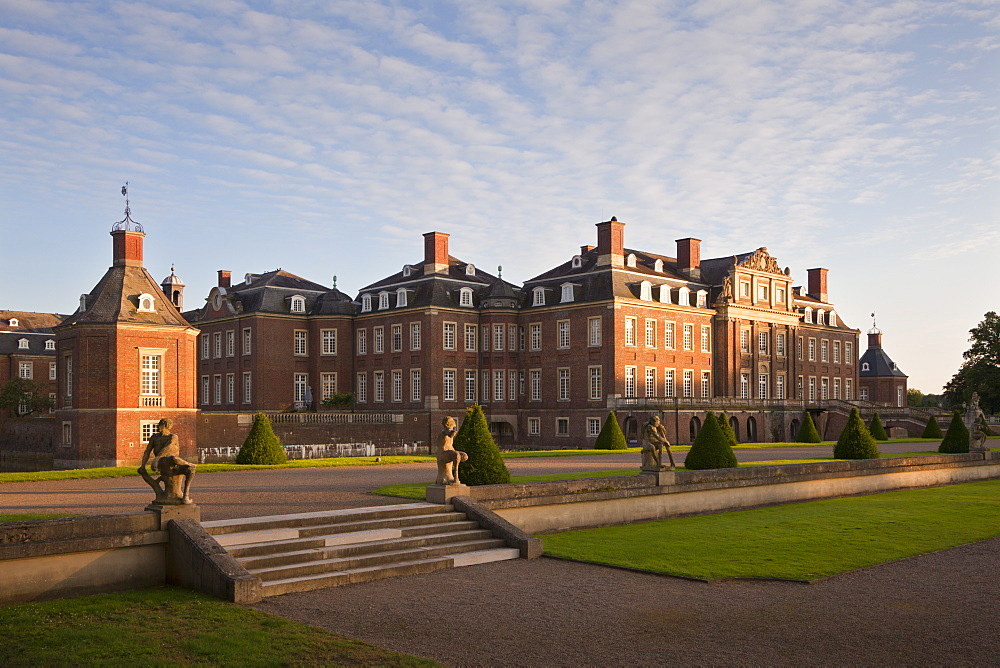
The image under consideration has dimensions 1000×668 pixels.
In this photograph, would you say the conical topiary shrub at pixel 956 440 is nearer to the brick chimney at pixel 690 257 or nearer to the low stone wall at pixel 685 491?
the low stone wall at pixel 685 491

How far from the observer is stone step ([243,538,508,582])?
37.4 ft

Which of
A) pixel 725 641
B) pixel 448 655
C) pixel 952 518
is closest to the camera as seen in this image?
pixel 448 655

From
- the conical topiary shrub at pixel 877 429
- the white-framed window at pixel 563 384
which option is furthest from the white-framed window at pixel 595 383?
the conical topiary shrub at pixel 877 429

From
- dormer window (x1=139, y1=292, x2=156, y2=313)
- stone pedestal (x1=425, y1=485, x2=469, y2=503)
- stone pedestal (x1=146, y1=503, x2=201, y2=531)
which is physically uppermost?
dormer window (x1=139, y1=292, x2=156, y2=313)

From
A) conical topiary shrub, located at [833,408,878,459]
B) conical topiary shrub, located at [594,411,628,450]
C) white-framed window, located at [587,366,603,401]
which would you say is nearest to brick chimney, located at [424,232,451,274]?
white-framed window, located at [587,366,603,401]

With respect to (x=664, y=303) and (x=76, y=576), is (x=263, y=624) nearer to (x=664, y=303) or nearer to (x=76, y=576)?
(x=76, y=576)

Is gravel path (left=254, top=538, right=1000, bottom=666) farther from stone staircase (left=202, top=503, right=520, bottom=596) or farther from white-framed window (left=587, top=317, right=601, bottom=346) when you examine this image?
white-framed window (left=587, top=317, right=601, bottom=346)

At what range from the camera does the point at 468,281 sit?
52.8 meters

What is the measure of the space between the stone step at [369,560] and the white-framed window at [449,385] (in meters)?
36.3

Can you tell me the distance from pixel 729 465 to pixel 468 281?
3289cm

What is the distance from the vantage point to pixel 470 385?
51469 mm

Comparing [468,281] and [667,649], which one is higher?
[468,281]

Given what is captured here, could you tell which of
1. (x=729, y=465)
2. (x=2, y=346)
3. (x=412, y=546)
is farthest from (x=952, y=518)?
(x=2, y=346)

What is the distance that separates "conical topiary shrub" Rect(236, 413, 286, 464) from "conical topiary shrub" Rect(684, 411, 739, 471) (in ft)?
39.6
